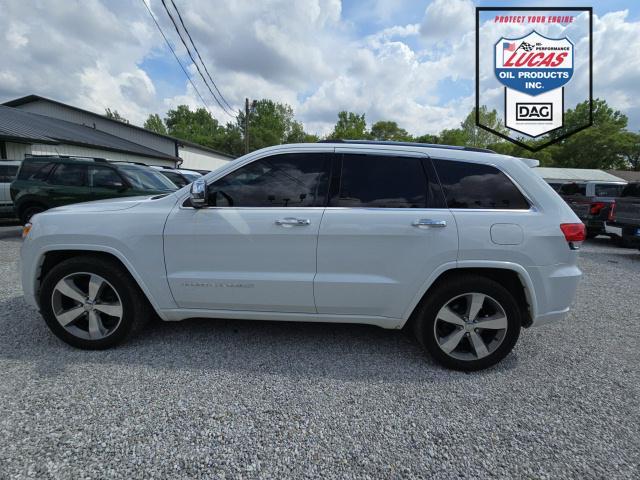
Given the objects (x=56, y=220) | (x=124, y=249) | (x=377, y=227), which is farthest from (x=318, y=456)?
(x=56, y=220)

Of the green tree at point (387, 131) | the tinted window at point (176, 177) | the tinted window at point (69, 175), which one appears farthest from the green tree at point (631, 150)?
the tinted window at point (69, 175)

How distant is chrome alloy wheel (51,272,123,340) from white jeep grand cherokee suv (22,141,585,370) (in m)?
0.01

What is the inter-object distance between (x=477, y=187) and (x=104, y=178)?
766 cm

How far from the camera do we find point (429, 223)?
2469 mm

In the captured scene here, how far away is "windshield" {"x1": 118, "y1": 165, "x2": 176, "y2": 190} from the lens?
731 centimetres

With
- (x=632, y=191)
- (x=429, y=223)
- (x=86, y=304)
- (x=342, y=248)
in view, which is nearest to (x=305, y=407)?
(x=342, y=248)

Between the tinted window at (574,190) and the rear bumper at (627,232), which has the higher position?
the tinted window at (574,190)

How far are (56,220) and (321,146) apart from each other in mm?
2302

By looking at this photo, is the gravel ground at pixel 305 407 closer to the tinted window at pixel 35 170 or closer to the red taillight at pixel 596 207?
the tinted window at pixel 35 170

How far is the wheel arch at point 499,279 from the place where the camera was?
97.9 inches

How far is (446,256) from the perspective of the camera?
248 centimetres

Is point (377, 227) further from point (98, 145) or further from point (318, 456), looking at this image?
point (98, 145)

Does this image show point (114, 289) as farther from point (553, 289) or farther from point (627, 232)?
point (627, 232)

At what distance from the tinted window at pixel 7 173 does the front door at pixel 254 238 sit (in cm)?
950
